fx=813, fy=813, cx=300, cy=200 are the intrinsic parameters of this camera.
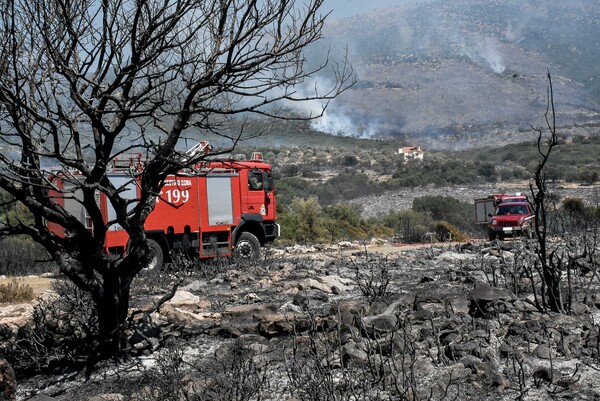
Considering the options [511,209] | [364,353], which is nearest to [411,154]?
[511,209]

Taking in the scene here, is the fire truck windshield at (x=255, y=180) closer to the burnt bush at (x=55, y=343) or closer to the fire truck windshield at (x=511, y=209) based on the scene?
the fire truck windshield at (x=511, y=209)

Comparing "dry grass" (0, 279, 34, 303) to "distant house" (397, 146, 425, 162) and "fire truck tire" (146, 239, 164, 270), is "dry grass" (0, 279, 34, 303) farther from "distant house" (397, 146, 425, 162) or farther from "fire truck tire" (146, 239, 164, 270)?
"distant house" (397, 146, 425, 162)

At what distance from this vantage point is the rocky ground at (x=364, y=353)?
6.39 m

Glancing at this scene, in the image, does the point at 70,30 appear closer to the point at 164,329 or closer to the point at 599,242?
the point at 164,329

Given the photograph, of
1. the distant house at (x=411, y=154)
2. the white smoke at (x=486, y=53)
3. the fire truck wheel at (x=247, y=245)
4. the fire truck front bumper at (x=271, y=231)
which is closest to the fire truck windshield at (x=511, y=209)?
the fire truck front bumper at (x=271, y=231)

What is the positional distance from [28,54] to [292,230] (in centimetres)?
2207

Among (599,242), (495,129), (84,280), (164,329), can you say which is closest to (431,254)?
(599,242)

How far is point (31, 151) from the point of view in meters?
7.60

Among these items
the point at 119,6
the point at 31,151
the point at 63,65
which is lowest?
the point at 31,151

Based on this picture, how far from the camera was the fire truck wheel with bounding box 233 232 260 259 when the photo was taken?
1991cm

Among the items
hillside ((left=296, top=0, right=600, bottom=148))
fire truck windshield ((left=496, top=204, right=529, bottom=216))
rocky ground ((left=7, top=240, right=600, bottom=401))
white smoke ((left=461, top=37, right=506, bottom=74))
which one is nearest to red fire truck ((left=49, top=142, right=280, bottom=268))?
rocky ground ((left=7, top=240, right=600, bottom=401))

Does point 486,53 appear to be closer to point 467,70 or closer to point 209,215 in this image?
point 467,70

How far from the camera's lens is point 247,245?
20109 mm

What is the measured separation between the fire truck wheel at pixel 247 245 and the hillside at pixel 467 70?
6948 cm
